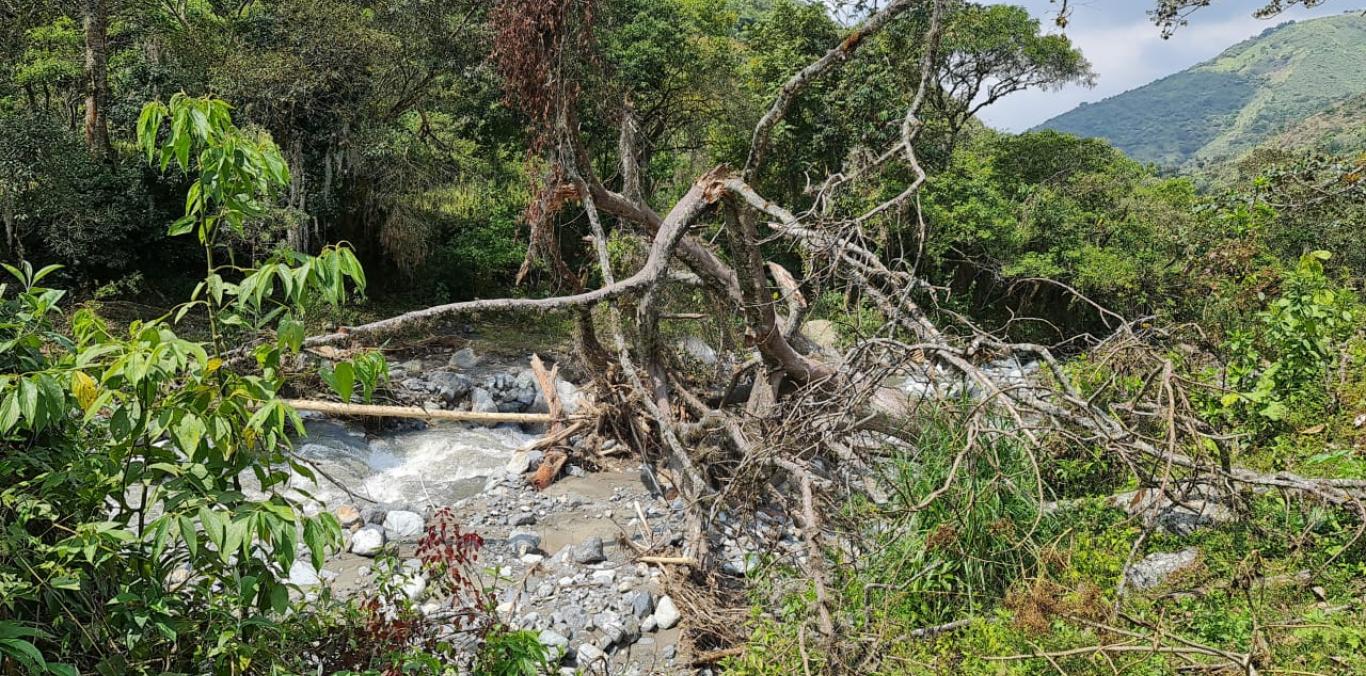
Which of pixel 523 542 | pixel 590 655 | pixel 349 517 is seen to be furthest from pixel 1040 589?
pixel 349 517

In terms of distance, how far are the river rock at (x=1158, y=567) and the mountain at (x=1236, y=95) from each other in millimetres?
101758

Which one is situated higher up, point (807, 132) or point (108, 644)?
point (807, 132)

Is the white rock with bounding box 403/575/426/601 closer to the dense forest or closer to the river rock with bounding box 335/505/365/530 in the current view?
the dense forest

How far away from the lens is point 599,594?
4715 mm

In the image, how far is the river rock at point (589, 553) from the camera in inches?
203

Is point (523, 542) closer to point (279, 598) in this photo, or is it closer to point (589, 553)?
point (589, 553)

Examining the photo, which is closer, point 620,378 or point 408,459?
point 620,378

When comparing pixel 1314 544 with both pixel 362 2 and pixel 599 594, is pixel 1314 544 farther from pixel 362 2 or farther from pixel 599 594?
pixel 362 2

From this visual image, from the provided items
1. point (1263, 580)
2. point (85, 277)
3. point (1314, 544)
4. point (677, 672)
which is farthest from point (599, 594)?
point (85, 277)

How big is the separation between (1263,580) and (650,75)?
1252 centimetres

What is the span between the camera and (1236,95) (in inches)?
5645

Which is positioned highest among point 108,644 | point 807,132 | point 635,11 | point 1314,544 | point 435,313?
point 635,11

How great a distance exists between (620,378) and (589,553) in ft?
7.65

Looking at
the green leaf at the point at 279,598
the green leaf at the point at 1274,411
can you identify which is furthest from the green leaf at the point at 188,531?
the green leaf at the point at 1274,411
